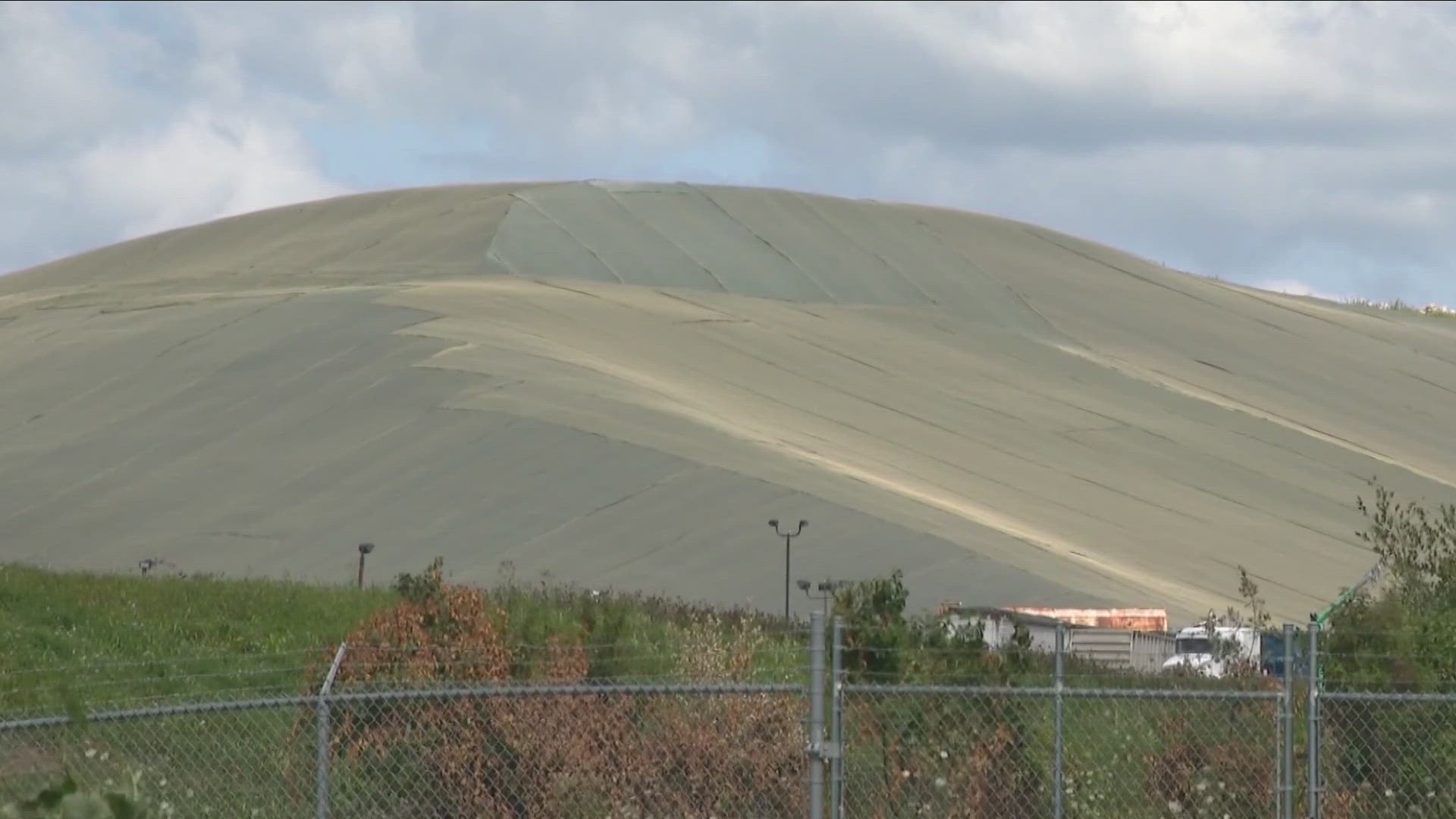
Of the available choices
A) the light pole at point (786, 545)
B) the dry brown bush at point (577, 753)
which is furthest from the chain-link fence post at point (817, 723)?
the light pole at point (786, 545)

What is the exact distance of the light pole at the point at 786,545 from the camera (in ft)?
104

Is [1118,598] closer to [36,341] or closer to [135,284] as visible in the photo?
[36,341]

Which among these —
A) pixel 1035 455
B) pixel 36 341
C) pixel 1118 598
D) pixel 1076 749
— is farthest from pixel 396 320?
pixel 1076 749

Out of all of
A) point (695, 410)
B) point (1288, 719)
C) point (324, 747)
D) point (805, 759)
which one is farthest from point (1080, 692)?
point (695, 410)

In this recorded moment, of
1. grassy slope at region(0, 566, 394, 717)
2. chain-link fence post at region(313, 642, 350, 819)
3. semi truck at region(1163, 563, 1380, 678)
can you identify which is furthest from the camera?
grassy slope at region(0, 566, 394, 717)

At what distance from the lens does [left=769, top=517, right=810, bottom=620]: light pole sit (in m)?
31.7

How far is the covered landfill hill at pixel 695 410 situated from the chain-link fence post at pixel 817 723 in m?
20.1

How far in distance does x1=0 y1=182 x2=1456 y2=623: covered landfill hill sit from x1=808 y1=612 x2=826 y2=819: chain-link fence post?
66.0ft

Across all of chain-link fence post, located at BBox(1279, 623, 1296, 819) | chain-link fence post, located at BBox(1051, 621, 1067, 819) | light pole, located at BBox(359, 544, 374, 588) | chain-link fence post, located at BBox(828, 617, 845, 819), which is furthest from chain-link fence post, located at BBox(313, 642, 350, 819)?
light pole, located at BBox(359, 544, 374, 588)

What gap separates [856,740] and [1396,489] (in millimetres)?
35069

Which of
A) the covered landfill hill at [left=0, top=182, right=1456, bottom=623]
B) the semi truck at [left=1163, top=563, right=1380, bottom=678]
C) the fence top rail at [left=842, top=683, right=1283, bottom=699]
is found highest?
the covered landfill hill at [left=0, top=182, right=1456, bottom=623]

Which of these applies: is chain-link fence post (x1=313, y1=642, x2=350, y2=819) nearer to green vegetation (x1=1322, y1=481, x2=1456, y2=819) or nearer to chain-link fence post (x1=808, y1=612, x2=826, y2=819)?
chain-link fence post (x1=808, y1=612, x2=826, y2=819)

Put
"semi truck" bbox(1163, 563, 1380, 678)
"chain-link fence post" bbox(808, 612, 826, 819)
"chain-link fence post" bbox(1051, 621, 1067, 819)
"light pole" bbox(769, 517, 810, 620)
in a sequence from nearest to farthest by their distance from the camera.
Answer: "chain-link fence post" bbox(808, 612, 826, 819), "chain-link fence post" bbox(1051, 621, 1067, 819), "semi truck" bbox(1163, 563, 1380, 678), "light pole" bbox(769, 517, 810, 620)

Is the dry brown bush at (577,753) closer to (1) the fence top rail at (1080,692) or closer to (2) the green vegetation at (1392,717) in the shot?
(1) the fence top rail at (1080,692)
